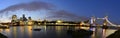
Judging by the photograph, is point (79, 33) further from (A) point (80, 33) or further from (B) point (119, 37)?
(B) point (119, 37)

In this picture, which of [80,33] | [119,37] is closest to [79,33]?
[80,33]

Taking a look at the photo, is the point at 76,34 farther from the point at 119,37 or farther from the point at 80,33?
the point at 119,37

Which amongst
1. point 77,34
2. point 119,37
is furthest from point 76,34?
point 119,37

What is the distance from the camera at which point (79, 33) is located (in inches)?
4355

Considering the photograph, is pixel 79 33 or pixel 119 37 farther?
pixel 79 33

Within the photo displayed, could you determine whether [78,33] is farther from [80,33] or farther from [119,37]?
[119,37]

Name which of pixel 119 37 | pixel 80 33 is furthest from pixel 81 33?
pixel 119 37

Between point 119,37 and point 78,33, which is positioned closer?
point 119,37

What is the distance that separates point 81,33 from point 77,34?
2.18 m

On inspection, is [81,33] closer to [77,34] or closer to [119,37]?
[77,34]

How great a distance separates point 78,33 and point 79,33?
1.93 feet

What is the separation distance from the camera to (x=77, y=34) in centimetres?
11094

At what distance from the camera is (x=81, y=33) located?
110562 mm

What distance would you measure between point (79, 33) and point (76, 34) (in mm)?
1900
